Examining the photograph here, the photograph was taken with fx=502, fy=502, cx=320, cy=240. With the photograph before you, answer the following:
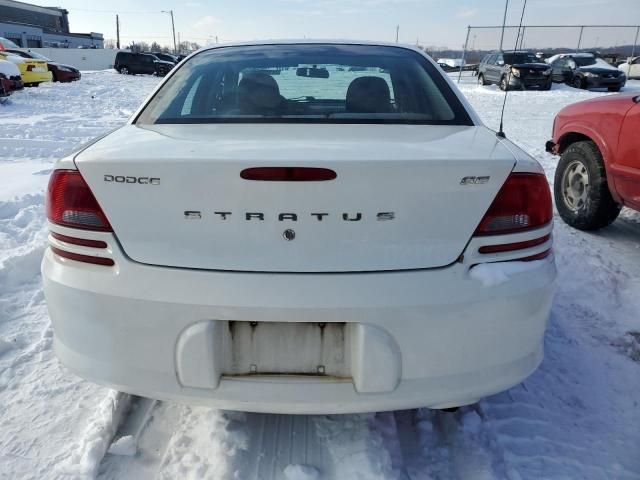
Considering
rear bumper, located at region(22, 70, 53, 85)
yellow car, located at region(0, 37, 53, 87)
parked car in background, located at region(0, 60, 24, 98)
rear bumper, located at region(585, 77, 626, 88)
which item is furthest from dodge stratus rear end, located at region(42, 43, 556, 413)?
rear bumper, located at region(585, 77, 626, 88)

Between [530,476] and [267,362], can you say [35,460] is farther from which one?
[530,476]

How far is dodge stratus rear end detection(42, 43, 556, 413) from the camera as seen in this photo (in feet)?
5.03

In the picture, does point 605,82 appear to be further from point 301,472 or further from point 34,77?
point 301,472

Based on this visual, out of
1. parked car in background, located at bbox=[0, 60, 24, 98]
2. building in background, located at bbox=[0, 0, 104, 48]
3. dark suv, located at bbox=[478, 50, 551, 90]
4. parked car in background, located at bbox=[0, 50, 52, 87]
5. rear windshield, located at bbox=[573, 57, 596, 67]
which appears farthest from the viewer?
building in background, located at bbox=[0, 0, 104, 48]

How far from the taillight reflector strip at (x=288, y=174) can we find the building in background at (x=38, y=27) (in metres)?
66.1

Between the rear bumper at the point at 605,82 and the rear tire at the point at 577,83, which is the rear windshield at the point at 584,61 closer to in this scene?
the rear tire at the point at 577,83

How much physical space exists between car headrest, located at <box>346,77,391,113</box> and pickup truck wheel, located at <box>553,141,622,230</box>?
8.35ft

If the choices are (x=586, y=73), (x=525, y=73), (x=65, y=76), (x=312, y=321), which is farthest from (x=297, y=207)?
(x=65, y=76)

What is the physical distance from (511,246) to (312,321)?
712mm

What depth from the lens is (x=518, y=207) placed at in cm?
166

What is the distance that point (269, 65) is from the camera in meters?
2.60

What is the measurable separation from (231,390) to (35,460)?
88 cm

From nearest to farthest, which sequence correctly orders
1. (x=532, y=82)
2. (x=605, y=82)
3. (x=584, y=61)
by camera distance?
(x=532, y=82)
(x=605, y=82)
(x=584, y=61)

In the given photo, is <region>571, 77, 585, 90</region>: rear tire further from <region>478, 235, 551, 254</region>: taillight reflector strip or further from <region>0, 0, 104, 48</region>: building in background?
<region>0, 0, 104, 48</region>: building in background
